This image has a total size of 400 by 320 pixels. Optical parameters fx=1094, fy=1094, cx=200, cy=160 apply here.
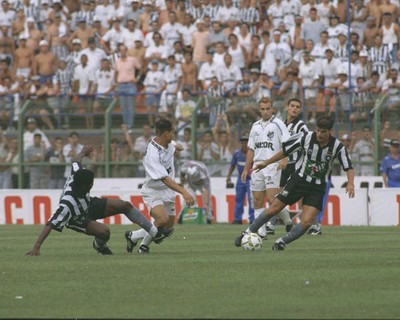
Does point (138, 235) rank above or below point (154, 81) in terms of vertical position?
below

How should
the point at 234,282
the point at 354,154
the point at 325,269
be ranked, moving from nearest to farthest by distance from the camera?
1. the point at 234,282
2. the point at 325,269
3. the point at 354,154

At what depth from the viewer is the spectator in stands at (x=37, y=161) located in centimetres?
2883

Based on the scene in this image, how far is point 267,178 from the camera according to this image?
19.2 meters

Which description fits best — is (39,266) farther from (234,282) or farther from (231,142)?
(231,142)

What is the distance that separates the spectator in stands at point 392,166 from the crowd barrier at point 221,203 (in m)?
0.28

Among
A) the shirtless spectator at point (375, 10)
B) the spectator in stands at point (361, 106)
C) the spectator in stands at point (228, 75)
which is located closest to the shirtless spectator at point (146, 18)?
the spectator in stands at point (228, 75)

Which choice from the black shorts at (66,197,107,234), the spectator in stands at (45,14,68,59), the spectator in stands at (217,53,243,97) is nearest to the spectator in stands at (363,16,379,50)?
the spectator in stands at (217,53,243,97)

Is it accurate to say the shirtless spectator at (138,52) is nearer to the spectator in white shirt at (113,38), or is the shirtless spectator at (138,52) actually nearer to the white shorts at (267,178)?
the spectator in white shirt at (113,38)

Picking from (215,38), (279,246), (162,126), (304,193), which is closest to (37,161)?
(215,38)

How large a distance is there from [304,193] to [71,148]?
47.2 ft

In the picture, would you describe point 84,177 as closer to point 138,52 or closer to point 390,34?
point 390,34

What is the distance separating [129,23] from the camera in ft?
101

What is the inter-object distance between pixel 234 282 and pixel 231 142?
16357 millimetres

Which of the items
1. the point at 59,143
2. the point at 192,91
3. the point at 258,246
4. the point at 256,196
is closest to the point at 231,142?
the point at 192,91
